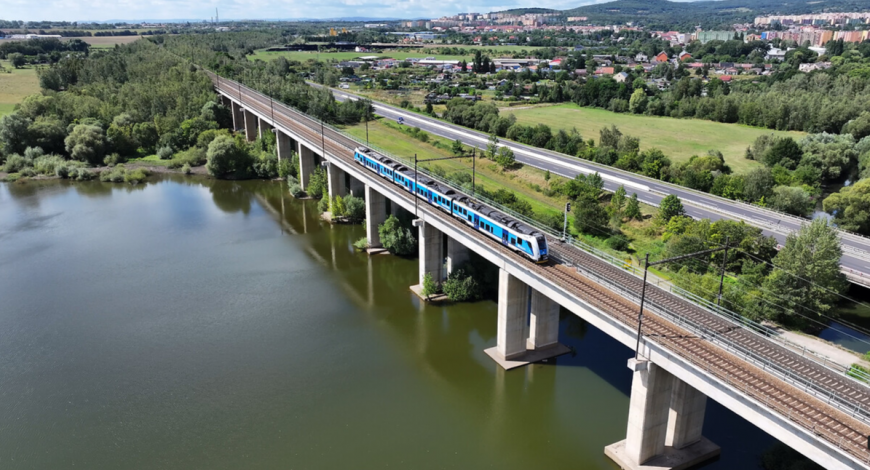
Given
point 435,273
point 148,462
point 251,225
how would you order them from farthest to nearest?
point 251,225 → point 435,273 → point 148,462

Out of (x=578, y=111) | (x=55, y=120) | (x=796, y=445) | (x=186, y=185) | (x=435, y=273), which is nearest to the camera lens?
(x=796, y=445)

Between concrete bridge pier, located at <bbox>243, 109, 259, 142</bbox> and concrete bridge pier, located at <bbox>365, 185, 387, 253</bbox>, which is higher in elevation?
concrete bridge pier, located at <bbox>243, 109, 259, 142</bbox>

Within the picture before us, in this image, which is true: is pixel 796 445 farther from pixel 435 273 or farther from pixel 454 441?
pixel 435 273

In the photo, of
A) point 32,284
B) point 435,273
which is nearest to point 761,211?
point 435,273

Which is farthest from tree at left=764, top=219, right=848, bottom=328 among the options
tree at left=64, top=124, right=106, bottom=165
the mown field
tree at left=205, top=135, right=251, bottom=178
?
the mown field

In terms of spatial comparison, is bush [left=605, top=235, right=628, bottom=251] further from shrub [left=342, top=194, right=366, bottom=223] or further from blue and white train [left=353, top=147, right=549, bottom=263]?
shrub [left=342, top=194, right=366, bottom=223]

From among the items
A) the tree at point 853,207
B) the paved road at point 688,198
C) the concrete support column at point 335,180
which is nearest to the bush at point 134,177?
the concrete support column at point 335,180
